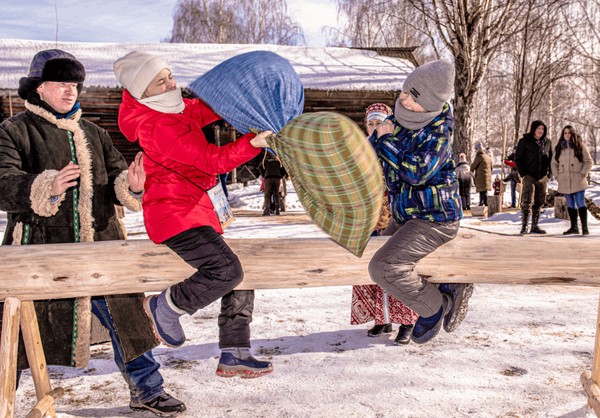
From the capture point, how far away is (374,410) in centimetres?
292

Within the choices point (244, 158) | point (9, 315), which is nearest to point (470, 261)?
point (244, 158)

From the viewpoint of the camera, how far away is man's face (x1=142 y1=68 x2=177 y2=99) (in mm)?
2369

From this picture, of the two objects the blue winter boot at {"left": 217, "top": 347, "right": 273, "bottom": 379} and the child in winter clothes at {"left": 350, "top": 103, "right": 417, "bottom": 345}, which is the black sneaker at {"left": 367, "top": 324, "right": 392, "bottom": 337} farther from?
the blue winter boot at {"left": 217, "top": 347, "right": 273, "bottom": 379}

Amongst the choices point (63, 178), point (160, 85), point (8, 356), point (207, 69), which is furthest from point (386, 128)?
point (207, 69)

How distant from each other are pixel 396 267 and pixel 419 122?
2.38 ft

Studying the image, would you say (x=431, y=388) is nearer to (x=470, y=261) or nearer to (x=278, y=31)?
(x=470, y=261)

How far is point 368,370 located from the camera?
3471 mm

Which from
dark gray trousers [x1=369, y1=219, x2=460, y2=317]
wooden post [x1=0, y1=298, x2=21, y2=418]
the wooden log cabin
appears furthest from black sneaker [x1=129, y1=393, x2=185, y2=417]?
the wooden log cabin

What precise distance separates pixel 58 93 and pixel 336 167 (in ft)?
5.07

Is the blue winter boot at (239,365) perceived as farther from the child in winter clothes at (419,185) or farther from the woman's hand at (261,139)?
the woman's hand at (261,139)

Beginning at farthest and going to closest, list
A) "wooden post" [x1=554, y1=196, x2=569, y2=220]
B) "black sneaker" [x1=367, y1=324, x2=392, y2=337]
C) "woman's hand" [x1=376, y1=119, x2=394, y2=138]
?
"wooden post" [x1=554, y1=196, x2=569, y2=220] < "black sneaker" [x1=367, y1=324, x2=392, y2=337] < "woman's hand" [x1=376, y1=119, x2=394, y2=138]

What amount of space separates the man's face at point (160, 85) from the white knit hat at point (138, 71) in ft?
0.10

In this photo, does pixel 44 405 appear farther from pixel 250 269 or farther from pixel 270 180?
pixel 270 180

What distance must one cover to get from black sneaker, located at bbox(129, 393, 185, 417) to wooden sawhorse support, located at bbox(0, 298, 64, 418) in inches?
19.2
